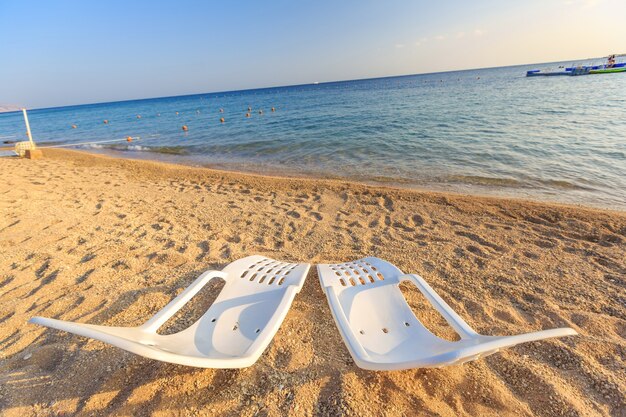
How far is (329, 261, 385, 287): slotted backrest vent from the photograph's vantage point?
2.67 meters

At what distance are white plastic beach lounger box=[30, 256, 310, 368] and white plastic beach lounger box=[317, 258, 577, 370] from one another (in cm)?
42

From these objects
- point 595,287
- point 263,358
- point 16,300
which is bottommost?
point 595,287

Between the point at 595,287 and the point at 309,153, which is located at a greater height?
the point at 309,153

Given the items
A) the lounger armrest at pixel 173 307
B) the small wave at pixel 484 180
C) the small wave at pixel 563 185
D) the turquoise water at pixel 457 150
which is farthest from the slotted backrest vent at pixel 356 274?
the small wave at pixel 563 185

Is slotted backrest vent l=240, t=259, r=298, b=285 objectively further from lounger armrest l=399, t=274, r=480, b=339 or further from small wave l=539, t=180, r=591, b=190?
small wave l=539, t=180, r=591, b=190

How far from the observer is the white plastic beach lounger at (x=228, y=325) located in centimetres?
138

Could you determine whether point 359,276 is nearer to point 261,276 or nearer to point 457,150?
point 261,276

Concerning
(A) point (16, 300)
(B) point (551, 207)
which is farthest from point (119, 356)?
(B) point (551, 207)

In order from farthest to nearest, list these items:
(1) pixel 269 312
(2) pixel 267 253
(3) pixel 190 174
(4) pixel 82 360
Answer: (3) pixel 190 174 < (2) pixel 267 253 < (1) pixel 269 312 < (4) pixel 82 360

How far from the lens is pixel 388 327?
84.2 inches

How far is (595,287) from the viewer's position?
9.76 ft

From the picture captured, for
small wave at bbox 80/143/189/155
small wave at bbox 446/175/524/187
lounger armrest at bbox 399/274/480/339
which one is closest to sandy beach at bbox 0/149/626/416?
lounger armrest at bbox 399/274/480/339

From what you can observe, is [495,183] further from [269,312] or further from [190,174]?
[190,174]

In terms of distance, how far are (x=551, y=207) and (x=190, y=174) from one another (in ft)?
28.4
